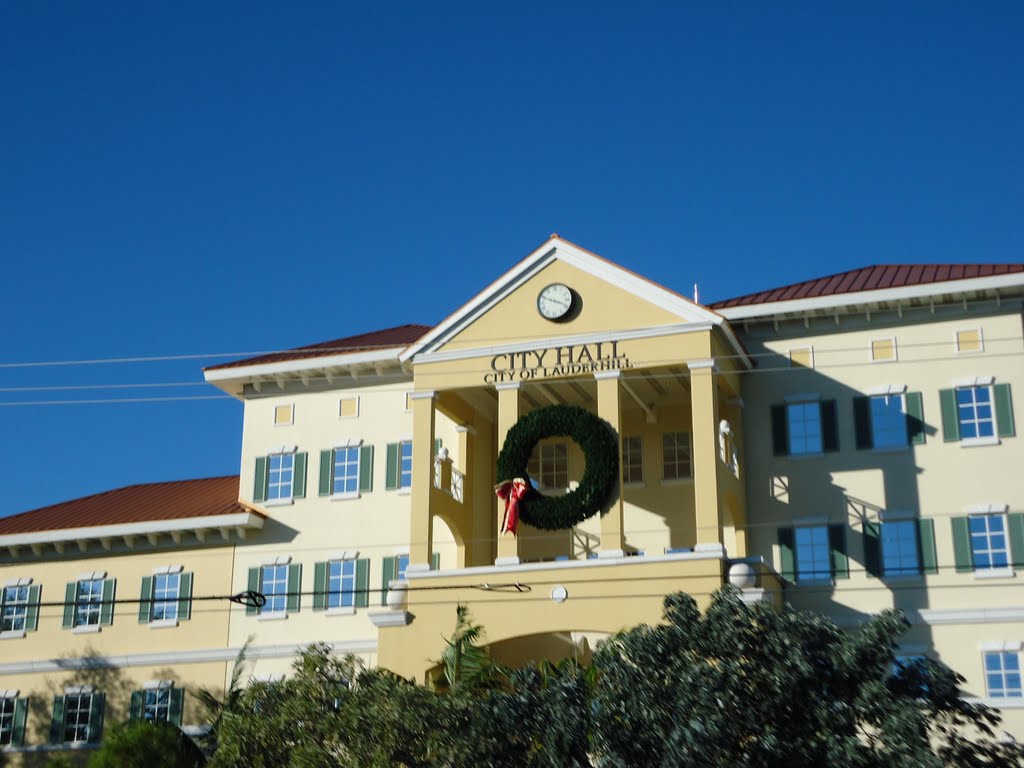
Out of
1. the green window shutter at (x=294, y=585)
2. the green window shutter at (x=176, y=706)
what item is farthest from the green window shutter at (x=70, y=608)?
the green window shutter at (x=294, y=585)

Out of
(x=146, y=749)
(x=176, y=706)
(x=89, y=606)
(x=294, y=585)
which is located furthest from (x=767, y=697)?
A: (x=89, y=606)

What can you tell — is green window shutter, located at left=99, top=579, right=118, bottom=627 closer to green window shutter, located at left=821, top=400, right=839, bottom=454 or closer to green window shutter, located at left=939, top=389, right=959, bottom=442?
green window shutter, located at left=821, top=400, right=839, bottom=454

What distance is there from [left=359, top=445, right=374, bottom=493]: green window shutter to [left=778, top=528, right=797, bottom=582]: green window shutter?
1107 centimetres

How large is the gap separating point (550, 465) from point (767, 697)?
49.6 ft

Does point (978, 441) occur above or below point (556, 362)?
below

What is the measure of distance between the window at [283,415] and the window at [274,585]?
4.08m

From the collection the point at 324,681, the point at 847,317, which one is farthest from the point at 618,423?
the point at 324,681

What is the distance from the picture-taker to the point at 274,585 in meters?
38.3

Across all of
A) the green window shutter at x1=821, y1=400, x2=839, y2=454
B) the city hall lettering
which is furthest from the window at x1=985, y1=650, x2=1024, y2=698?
the city hall lettering

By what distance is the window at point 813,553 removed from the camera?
33250 mm

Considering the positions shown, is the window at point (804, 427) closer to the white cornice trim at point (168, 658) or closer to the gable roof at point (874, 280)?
the gable roof at point (874, 280)

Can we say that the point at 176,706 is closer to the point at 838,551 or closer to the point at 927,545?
the point at 838,551

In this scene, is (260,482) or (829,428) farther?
(260,482)

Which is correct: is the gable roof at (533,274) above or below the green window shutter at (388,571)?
above
